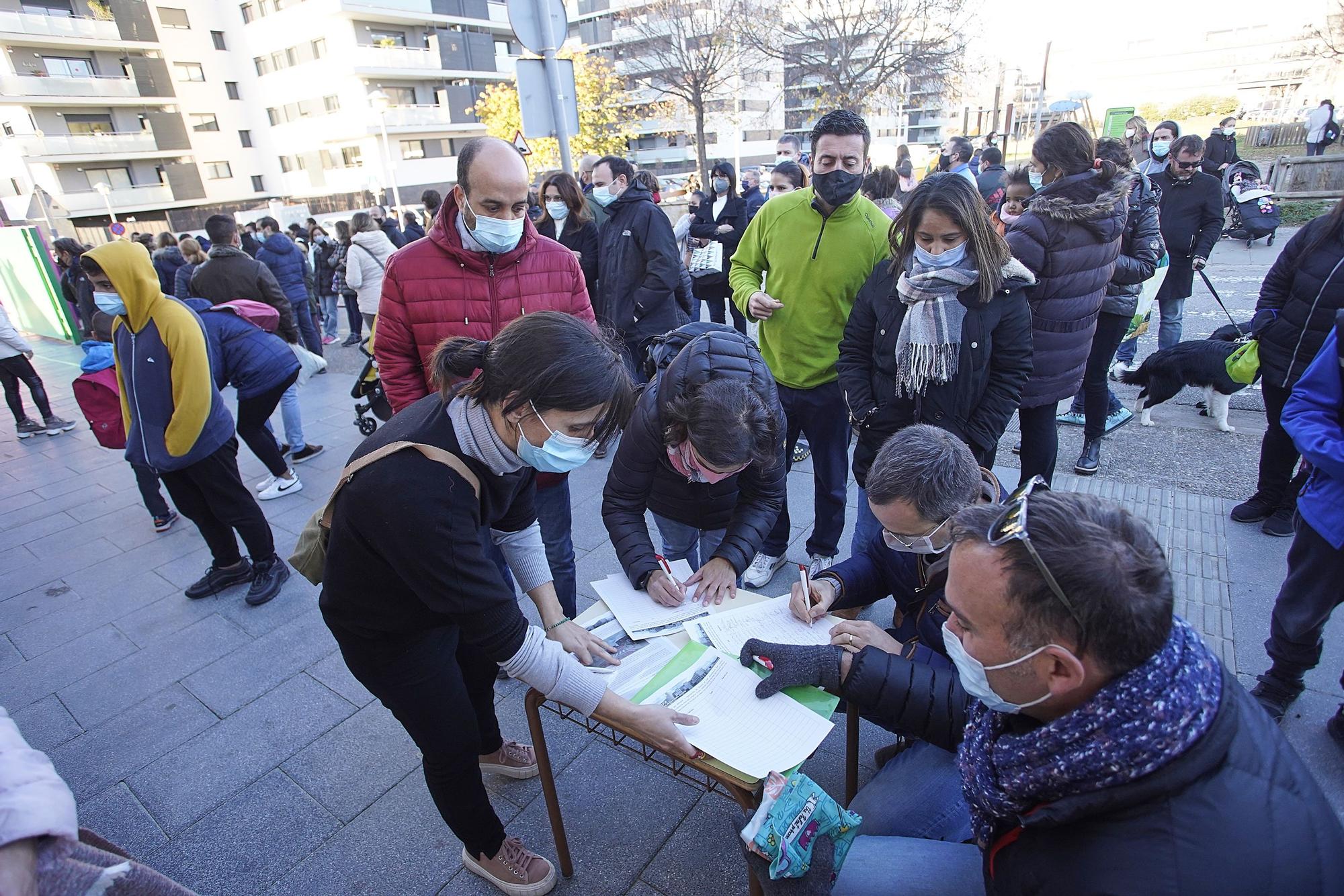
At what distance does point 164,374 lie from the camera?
10.5 feet

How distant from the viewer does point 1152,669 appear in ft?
3.30

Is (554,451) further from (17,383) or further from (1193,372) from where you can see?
(17,383)

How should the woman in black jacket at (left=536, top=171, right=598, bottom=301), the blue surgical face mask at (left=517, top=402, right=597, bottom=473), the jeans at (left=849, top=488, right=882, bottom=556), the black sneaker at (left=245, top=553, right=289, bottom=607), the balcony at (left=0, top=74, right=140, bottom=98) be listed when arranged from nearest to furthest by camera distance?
1. the blue surgical face mask at (left=517, top=402, right=597, bottom=473)
2. the jeans at (left=849, top=488, right=882, bottom=556)
3. the black sneaker at (left=245, top=553, right=289, bottom=607)
4. the woman in black jacket at (left=536, top=171, right=598, bottom=301)
5. the balcony at (left=0, top=74, right=140, bottom=98)

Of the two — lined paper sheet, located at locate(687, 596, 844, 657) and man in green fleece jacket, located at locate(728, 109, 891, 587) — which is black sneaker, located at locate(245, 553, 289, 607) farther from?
lined paper sheet, located at locate(687, 596, 844, 657)

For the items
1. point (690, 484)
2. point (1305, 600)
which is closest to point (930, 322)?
point (690, 484)

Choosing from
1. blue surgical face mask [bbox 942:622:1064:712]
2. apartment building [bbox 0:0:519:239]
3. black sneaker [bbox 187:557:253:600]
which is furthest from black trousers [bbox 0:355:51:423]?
apartment building [bbox 0:0:519:239]

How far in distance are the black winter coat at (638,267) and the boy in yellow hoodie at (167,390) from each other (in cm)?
229

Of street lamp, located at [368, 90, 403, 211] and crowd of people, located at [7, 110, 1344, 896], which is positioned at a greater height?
street lamp, located at [368, 90, 403, 211]

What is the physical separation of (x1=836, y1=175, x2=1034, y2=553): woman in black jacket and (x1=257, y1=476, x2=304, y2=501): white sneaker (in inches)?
158

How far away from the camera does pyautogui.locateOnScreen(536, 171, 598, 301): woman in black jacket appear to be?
4945 millimetres

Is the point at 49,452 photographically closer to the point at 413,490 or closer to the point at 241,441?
the point at 241,441

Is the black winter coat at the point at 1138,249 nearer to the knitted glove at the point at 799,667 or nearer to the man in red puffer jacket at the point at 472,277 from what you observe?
the man in red puffer jacket at the point at 472,277

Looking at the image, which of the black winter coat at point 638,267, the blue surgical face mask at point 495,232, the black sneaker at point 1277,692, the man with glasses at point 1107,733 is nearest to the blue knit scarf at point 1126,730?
the man with glasses at point 1107,733

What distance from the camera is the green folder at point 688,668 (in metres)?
1.61
